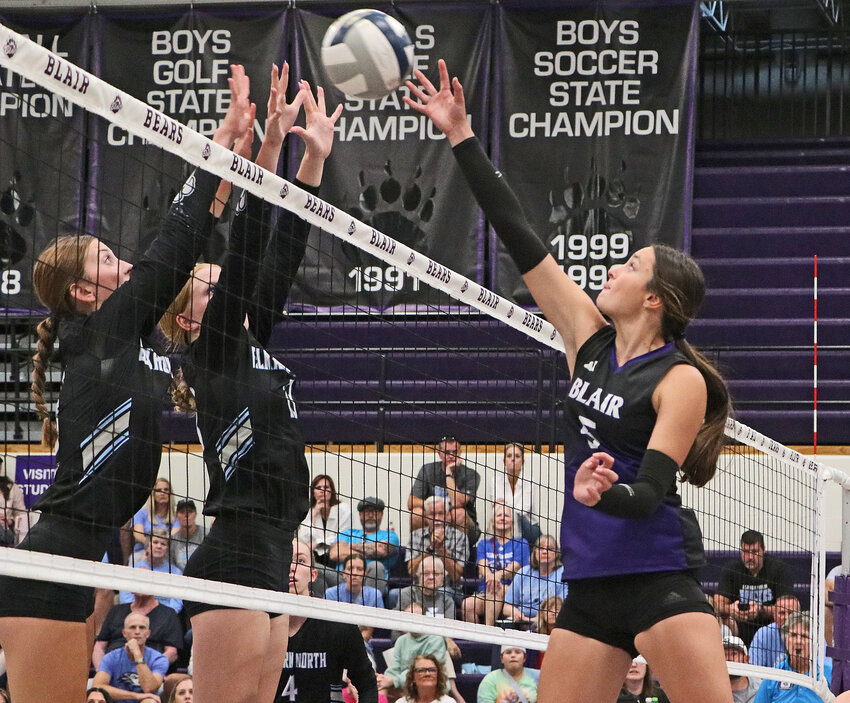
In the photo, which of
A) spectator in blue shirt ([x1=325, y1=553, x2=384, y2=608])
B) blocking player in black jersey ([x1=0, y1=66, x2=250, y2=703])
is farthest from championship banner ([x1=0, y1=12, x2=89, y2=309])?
blocking player in black jersey ([x1=0, y1=66, x2=250, y2=703])

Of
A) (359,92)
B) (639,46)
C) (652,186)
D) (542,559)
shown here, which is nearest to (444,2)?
(639,46)

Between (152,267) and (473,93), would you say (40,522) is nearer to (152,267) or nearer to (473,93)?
(152,267)

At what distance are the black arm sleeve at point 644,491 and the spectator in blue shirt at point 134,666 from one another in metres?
5.88

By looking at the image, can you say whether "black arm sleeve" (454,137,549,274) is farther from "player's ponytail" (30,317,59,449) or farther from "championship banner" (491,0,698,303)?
"championship banner" (491,0,698,303)

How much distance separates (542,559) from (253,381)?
461 centimetres

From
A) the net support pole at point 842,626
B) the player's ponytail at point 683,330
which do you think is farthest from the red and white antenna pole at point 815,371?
the player's ponytail at point 683,330

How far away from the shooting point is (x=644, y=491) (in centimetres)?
317

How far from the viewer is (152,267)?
358 cm

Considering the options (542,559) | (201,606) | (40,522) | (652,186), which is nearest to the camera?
(40,522)

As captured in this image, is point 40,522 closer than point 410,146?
Yes

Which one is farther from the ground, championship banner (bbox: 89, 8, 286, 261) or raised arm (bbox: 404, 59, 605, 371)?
championship banner (bbox: 89, 8, 286, 261)

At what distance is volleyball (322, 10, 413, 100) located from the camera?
4.39 m

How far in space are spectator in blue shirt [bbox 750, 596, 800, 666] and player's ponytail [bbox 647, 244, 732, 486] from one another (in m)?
4.17

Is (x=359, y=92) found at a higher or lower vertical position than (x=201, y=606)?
higher
